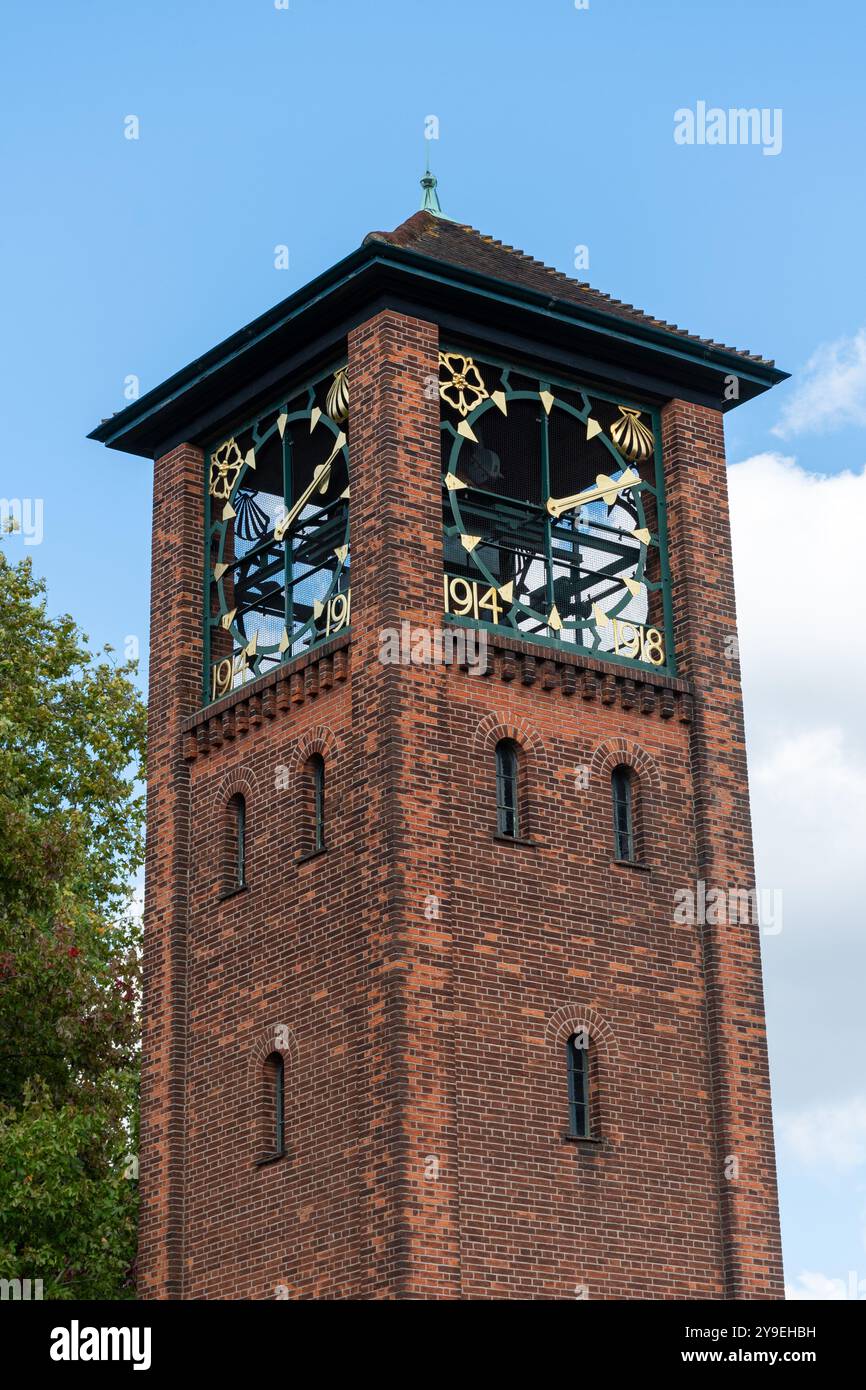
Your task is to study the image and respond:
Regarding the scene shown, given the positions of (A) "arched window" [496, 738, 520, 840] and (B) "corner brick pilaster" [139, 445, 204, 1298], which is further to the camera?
(B) "corner brick pilaster" [139, 445, 204, 1298]

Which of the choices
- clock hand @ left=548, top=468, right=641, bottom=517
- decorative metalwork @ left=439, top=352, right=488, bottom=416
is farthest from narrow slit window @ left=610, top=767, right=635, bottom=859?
decorative metalwork @ left=439, top=352, right=488, bottom=416

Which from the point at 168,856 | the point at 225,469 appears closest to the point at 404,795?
the point at 168,856

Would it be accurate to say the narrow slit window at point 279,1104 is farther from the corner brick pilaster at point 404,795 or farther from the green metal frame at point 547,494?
the green metal frame at point 547,494

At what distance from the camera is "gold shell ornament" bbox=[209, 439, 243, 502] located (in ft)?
94.6

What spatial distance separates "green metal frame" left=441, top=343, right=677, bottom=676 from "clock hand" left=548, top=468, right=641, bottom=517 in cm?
15

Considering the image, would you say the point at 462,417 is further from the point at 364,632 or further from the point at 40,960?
the point at 40,960

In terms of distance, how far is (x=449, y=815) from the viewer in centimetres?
2486

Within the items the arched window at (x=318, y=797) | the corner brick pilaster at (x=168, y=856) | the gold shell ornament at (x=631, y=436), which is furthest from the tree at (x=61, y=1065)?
the gold shell ornament at (x=631, y=436)

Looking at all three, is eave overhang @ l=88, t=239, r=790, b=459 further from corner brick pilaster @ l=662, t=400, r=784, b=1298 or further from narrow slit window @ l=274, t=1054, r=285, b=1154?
narrow slit window @ l=274, t=1054, r=285, b=1154

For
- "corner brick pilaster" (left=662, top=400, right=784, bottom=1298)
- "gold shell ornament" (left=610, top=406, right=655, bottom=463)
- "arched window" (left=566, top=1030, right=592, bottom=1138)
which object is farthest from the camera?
"gold shell ornament" (left=610, top=406, right=655, bottom=463)

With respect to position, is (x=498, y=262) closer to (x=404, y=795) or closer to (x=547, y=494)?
(x=547, y=494)

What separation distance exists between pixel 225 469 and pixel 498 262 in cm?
399

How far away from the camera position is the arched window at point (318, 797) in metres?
25.7
